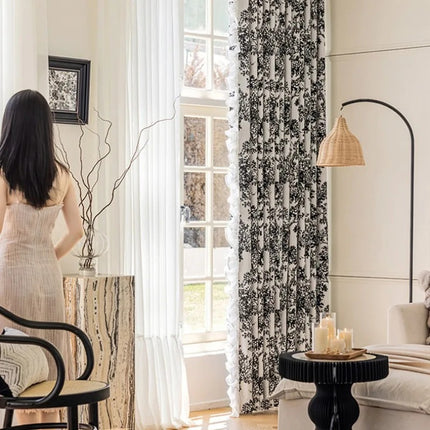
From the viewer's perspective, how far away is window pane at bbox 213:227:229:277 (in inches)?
253

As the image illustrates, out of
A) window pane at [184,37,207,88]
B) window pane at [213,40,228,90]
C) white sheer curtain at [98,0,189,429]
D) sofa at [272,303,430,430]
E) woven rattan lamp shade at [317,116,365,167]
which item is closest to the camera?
sofa at [272,303,430,430]

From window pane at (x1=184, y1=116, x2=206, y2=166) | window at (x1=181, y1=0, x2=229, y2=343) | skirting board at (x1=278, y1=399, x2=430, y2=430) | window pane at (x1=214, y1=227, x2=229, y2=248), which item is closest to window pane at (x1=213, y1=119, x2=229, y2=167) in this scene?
window at (x1=181, y1=0, x2=229, y2=343)

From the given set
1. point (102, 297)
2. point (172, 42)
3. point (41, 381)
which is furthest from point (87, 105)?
point (41, 381)

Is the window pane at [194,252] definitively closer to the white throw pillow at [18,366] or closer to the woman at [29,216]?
the woman at [29,216]

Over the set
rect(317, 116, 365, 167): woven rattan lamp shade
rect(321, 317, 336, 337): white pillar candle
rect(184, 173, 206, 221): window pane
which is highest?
rect(317, 116, 365, 167): woven rattan lamp shade

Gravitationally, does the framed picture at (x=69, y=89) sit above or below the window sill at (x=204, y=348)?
above

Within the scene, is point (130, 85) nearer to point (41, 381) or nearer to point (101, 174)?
point (101, 174)

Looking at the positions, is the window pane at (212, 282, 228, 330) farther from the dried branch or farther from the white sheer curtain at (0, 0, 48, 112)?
the white sheer curtain at (0, 0, 48, 112)

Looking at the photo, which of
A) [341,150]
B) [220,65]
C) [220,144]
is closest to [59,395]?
[341,150]

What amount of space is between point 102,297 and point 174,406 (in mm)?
1256

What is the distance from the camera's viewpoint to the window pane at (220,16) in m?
6.38

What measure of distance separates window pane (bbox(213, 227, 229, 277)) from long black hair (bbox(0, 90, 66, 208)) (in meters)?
2.30

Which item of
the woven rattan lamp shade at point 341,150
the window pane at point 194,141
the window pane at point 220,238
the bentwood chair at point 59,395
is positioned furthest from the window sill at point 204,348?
the bentwood chair at point 59,395

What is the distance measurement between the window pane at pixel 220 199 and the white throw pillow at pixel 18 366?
2929mm
